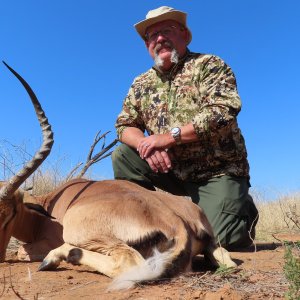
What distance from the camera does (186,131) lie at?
496cm

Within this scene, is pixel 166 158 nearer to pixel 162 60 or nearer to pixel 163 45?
pixel 162 60

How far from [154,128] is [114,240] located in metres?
2.26

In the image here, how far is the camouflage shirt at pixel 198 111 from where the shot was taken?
5.07m

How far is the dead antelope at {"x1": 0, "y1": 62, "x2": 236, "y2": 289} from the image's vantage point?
10.8 feet

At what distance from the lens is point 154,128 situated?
5.60 m

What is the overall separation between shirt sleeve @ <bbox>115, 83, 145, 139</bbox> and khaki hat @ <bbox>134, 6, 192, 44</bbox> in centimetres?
74

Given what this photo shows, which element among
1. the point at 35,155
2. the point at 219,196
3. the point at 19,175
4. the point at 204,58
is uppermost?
the point at 204,58

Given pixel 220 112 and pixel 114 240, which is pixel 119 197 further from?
pixel 220 112

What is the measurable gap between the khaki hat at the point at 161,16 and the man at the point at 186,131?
1 centimetres

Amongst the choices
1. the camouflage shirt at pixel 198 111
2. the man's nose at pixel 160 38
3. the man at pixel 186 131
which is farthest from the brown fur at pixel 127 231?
the man's nose at pixel 160 38

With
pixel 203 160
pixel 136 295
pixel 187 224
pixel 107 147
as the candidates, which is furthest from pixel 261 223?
pixel 136 295

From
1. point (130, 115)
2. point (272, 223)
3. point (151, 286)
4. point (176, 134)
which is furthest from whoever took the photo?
point (272, 223)

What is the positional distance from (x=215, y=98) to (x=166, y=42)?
103 centimetres

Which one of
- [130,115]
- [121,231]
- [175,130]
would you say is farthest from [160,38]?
[121,231]
